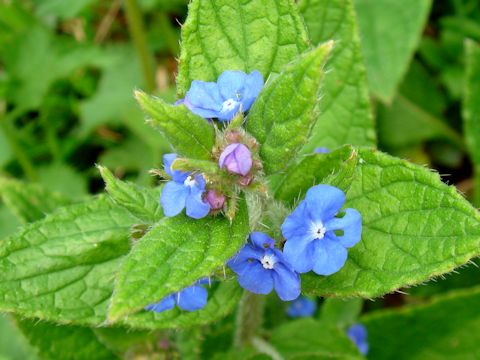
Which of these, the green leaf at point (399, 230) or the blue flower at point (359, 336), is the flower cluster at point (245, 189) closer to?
the green leaf at point (399, 230)

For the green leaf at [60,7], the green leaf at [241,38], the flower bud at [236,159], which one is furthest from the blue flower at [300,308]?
the green leaf at [60,7]

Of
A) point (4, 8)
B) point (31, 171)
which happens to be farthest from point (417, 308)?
point (4, 8)

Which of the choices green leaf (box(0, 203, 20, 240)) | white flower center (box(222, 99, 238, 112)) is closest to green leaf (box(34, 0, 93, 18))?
green leaf (box(0, 203, 20, 240))

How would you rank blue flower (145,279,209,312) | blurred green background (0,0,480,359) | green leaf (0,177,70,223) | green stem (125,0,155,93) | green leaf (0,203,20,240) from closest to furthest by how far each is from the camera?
blue flower (145,279,209,312), green leaf (0,177,70,223), green leaf (0,203,20,240), green stem (125,0,155,93), blurred green background (0,0,480,359)

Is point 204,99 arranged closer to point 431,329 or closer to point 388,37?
point 431,329

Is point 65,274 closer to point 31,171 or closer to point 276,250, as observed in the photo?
point 276,250

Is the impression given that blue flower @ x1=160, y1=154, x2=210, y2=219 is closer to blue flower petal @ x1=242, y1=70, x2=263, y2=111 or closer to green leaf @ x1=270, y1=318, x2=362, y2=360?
blue flower petal @ x1=242, y1=70, x2=263, y2=111
